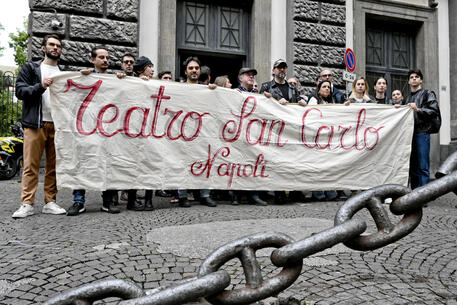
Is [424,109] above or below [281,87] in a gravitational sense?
→ below

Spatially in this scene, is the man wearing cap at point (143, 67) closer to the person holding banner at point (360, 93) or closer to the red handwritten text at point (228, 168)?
the red handwritten text at point (228, 168)

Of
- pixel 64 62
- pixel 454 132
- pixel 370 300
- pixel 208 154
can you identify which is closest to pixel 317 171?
pixel 208 154

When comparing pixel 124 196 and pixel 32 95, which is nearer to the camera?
pixel 32 95

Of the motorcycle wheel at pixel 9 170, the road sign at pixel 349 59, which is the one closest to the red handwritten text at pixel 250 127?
the road sign at pixel 349 59

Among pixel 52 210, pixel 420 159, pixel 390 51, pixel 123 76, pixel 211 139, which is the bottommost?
pixel 52 210

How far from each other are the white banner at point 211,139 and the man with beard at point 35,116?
0.47 ft

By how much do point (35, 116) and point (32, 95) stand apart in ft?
0.76

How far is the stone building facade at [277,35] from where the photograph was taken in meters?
7.02

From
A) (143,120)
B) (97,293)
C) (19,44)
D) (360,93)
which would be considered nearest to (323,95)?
(360,93)

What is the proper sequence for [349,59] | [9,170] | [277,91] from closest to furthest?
1. [277,91]
2. [349,59]
3. [9,170]

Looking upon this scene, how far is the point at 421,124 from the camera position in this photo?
5.85 metres

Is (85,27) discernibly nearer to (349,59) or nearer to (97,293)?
(349,59)

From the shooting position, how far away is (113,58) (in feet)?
23.4

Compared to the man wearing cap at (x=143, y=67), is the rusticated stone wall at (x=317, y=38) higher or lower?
higher
